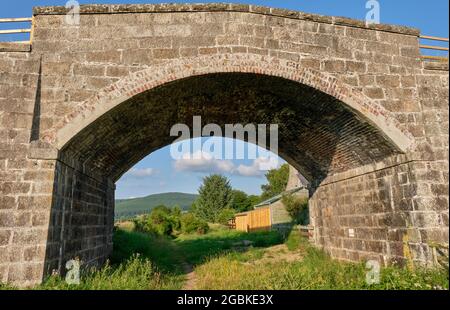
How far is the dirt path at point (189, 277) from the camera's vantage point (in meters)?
8.20

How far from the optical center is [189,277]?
31.4 feet

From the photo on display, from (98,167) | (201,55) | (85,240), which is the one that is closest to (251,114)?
(201,55)

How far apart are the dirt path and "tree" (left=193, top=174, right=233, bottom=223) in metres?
36.6

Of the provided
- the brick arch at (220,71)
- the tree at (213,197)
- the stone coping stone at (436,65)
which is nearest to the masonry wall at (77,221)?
the brick arch at (220,71)

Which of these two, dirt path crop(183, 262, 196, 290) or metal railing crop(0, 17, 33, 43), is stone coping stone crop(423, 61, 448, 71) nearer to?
dirt path crop(183, 262, 196, 290)

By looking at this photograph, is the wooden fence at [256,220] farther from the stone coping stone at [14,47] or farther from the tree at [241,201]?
the stone coping stone at [14,47]

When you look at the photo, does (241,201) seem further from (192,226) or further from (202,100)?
(202,100)

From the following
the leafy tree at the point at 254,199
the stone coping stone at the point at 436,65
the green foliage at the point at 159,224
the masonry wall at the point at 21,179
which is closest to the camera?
the masonry wall at the point at 21,179

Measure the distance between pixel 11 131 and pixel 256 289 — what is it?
17.8 feet

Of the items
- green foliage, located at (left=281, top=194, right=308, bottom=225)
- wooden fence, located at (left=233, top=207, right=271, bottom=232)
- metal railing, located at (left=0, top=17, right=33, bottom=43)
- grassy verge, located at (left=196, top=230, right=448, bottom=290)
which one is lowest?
grassy verge, located at (left=196, top=230, right=448, bottom=290)

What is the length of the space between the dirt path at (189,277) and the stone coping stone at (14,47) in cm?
621

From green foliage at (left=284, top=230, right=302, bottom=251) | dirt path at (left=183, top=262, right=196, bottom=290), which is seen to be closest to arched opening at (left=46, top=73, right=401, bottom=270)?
dirt path at (left=183, top=262, right=196, bottom=290)

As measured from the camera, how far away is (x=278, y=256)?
12023 millimetres

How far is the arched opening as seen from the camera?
6703mm
